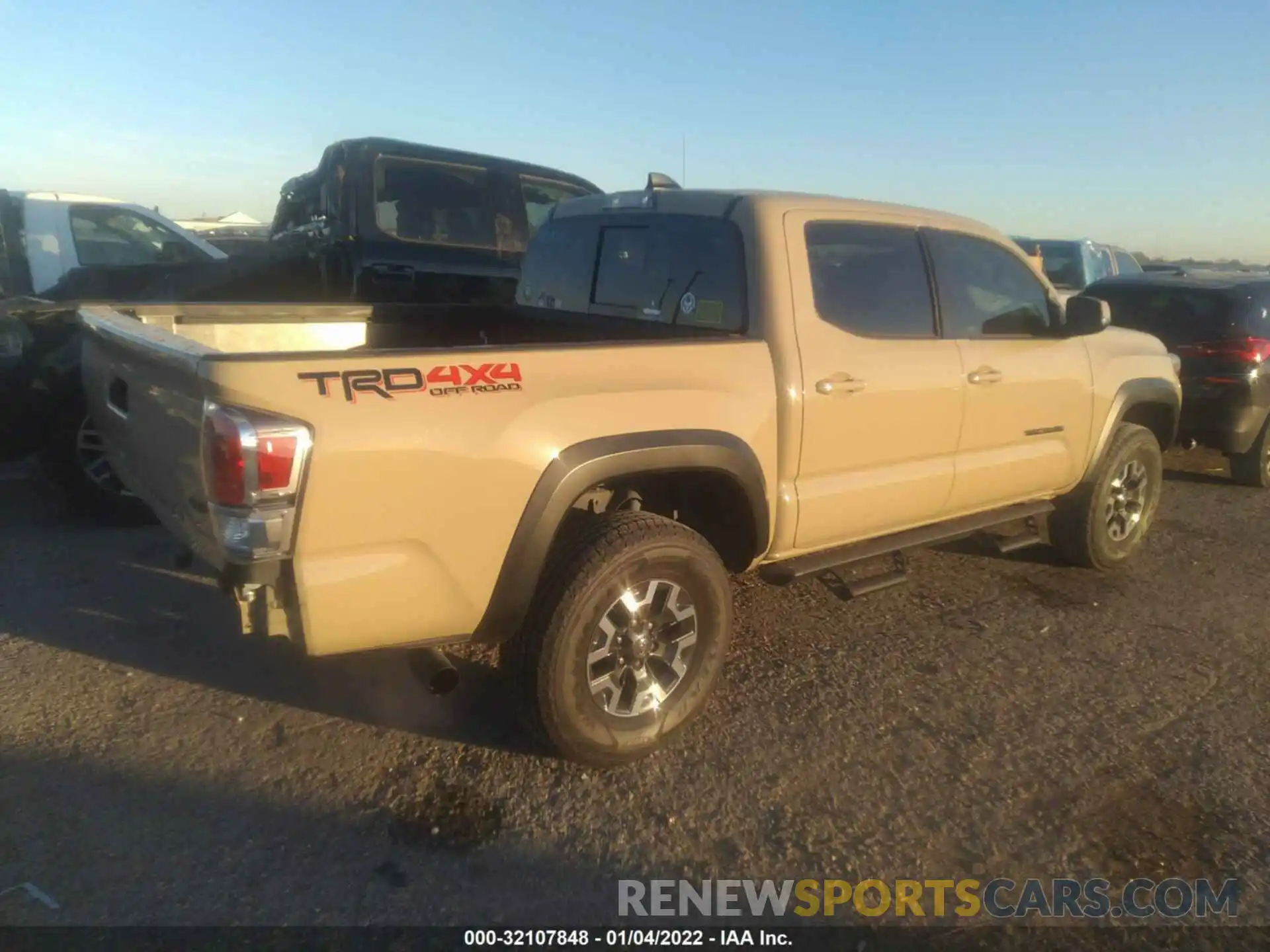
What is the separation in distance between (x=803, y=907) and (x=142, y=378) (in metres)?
2.55

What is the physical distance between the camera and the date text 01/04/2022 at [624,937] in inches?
97.0

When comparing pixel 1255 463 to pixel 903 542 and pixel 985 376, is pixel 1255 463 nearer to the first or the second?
pixel 985 376

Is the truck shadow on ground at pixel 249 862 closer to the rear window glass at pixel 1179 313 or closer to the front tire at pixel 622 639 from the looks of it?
the front tire at pixel 622 639

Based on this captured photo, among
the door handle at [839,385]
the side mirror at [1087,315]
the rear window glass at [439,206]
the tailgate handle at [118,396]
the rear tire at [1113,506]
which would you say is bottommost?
the rear tire at [1113,506]

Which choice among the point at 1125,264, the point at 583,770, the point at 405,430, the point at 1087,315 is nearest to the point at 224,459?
the point at 405,430

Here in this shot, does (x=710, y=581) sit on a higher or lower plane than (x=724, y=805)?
higher

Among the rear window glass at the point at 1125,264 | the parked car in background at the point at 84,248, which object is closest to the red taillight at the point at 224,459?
the parked car in background at the point at 84,248

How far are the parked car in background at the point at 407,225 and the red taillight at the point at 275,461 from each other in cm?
487

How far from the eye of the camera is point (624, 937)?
2.50 metres

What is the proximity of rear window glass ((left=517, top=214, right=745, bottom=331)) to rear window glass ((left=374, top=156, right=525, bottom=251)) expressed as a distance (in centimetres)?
277

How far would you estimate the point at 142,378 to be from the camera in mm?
2928

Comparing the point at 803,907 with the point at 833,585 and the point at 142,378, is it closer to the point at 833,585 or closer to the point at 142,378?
the point at 833,585

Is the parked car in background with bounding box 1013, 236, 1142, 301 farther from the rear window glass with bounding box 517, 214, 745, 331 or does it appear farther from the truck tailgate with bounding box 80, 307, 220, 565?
the truck tailgate with bounding box 80, 307, 220, 565

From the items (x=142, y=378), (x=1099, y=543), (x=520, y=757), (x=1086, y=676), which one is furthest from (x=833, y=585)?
(x=142, y=378)
